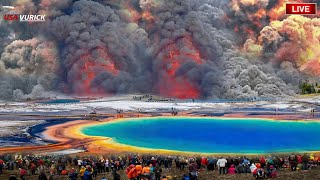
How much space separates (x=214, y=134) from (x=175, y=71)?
6634 cm

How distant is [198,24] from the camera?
440ft

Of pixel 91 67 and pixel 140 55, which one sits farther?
pixel 140 55

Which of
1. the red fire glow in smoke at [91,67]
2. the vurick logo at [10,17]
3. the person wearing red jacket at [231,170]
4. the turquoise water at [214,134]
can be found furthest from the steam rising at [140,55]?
the person wearing red jacket at [231,170]

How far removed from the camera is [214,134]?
6706 centimetres

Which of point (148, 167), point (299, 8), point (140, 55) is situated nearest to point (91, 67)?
point (140, 55)

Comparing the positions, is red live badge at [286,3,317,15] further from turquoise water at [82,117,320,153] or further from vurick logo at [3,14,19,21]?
vurick logo at [3,14,19,21]

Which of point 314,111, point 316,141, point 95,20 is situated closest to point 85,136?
point 316,141

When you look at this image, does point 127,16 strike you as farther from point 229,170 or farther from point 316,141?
point 229,170

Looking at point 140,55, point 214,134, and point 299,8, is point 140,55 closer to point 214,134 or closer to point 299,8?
point 299,8

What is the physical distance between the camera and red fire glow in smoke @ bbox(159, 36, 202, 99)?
128 metres

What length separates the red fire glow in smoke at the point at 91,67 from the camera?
128 m

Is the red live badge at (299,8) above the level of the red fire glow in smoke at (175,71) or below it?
above

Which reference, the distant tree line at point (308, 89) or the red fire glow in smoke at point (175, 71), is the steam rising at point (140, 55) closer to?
the red fire glow in smoke at point (175, 71)

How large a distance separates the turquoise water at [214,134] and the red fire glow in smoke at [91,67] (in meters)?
49.2
